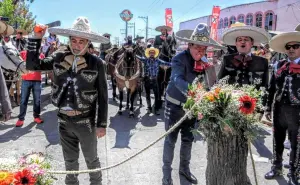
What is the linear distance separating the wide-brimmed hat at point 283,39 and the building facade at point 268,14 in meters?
26.1

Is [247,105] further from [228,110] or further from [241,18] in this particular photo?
[241,18]

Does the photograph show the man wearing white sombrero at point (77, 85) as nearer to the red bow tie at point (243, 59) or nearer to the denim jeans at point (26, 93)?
the red bow tie at point (243, 59)

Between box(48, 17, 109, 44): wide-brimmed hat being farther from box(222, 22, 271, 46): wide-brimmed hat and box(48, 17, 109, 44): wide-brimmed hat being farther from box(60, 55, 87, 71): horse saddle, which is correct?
box(222, 22, 271, 46): wide-brimmed hat

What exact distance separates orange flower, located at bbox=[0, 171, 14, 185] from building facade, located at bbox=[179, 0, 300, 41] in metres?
29.5

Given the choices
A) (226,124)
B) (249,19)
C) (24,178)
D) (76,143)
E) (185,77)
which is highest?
(249,19)

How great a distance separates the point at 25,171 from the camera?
6.53 ft

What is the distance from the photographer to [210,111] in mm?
2727

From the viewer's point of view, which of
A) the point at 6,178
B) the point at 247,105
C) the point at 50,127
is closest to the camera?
the point at 6,178

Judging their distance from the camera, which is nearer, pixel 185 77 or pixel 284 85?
pixel 185 77

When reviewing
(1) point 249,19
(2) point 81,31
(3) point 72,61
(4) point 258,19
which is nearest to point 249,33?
(2) point 81,31

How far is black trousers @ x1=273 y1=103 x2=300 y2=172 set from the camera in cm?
390

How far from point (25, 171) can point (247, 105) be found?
1.85 meters

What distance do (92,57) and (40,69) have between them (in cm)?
54

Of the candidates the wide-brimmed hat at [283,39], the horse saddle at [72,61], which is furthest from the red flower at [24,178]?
the wide-brimmed hat at [283,39]
